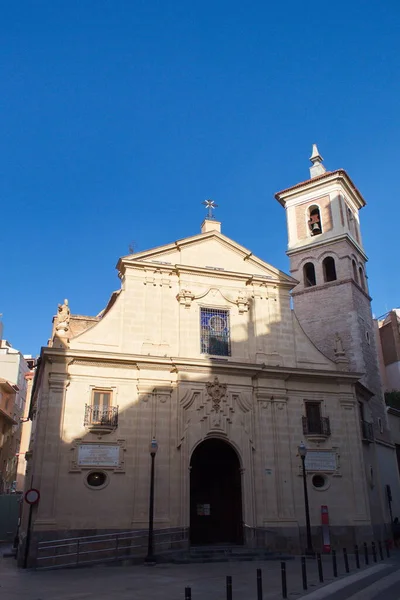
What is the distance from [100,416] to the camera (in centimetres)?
2158

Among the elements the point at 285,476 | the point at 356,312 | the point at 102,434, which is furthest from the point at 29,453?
the point at 356,312

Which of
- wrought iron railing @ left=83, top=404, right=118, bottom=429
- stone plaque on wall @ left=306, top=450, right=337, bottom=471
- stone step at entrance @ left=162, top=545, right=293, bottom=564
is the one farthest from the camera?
stone plaque on wall @ left=306, top=450, right=337, bottom=471

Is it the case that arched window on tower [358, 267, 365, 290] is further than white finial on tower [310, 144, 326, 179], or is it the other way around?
white finial on tower [310, 144, 326, 179]

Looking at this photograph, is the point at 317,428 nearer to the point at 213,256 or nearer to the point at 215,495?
the point at 215,495

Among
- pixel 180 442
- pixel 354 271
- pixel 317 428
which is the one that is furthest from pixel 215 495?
pixel 354 271

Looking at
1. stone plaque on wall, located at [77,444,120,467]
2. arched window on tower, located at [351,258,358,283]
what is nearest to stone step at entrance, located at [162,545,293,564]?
stone plaque on wall, located at [77,444,120,467]

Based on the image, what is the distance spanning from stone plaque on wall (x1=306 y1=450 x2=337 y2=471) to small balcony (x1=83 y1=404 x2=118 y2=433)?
348 inches

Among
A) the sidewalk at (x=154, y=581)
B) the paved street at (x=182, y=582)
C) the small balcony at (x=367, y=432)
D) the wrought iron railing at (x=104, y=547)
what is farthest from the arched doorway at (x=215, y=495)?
the small balcony at (x=367, y=432)

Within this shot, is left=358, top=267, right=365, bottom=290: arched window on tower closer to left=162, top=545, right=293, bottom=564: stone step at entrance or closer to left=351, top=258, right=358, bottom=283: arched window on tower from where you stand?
left=351, top=258, right=358, bottom=283: arched window on tower

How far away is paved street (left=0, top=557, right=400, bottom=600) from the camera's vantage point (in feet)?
39.7

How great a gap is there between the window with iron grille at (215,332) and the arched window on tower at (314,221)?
14903mm

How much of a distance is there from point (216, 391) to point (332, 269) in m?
16.4

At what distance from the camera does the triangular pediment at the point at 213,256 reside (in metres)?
25.5

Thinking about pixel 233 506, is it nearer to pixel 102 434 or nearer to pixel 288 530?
pixel 288 530
